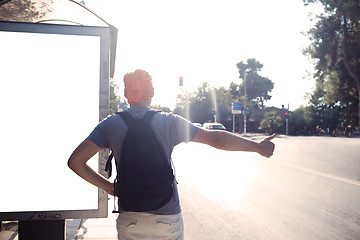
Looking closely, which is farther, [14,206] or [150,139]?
[14,206]

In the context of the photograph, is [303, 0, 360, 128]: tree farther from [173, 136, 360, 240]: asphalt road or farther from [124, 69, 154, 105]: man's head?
[124, 69, 154, 105]: man's head

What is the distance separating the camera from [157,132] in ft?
6.80

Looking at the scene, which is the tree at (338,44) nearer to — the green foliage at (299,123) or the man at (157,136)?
the green foliage at (299,123)

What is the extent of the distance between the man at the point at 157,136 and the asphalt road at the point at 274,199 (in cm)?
297

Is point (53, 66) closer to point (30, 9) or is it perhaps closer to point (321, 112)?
point (30, 9)

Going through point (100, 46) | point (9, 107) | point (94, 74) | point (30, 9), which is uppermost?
point (30, 9)

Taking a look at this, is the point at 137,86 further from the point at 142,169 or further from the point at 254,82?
the point at 254,82

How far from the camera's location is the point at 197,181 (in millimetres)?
9672

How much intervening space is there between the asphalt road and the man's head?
3.32 metres

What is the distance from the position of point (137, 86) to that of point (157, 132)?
13.4 inches

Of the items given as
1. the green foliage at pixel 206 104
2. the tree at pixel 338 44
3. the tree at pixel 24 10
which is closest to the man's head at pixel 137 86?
the tree at pixel 24 10

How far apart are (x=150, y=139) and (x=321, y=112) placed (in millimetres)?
66261

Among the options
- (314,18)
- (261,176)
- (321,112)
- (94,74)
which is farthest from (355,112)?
(94,74)

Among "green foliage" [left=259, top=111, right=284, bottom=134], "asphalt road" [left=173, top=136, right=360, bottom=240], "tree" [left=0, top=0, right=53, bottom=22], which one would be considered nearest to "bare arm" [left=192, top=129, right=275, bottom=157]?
"tree" [left=0, top=0, right=53, bottom=22]
